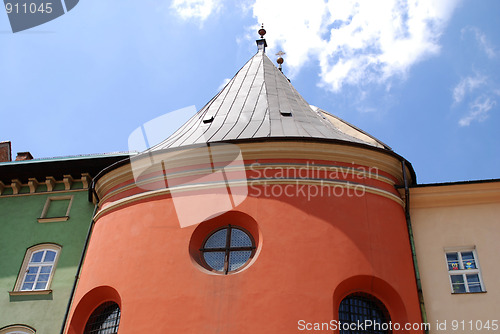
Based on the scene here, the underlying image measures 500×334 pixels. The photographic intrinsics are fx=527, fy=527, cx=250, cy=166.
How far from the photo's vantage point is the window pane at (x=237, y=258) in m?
9.91

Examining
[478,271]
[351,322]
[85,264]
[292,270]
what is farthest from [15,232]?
[478,271]

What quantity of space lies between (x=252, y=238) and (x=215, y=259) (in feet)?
2.68

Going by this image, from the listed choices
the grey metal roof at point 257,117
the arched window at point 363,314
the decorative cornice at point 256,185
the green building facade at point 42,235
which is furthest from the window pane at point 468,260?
the green building facade at point 42,235

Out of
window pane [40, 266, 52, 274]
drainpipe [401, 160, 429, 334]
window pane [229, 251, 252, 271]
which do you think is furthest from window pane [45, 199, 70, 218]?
Result: drainpipe [401, 160, 429, 334]

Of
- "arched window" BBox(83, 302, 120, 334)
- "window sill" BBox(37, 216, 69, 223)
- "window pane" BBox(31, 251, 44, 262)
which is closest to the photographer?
"arched window" BBox(83, 302, 120, 334)

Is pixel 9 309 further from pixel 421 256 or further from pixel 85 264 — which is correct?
pixel 421 256

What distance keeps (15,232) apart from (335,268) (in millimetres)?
8347

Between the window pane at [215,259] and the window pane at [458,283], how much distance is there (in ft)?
14.5

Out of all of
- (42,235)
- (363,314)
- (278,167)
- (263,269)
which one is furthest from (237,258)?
(42,235)

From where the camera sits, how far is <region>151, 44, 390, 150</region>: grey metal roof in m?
11.6

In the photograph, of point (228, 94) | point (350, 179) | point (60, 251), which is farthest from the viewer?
point (228, 94)

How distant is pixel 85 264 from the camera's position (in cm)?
1112

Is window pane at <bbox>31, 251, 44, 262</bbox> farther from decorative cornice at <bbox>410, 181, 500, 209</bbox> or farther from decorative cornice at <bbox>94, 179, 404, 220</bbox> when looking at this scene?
decorative cornice at <bbox>410, 181, 500, 209</bbox>

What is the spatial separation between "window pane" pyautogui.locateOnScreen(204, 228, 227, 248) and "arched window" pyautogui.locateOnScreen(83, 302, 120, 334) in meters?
2.18
